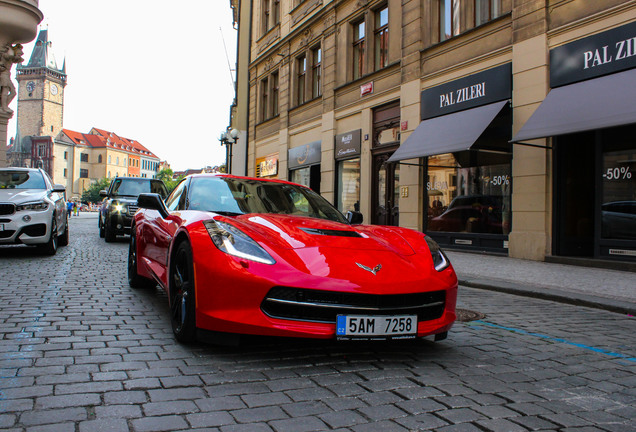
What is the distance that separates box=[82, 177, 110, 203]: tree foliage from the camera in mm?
126688

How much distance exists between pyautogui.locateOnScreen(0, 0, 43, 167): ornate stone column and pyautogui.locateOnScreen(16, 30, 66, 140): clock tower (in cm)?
11655

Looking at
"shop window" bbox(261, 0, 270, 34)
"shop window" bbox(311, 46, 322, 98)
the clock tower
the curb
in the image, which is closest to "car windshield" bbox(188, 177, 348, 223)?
the curb

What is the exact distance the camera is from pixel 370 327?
3.10m

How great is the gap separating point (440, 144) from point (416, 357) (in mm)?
9376

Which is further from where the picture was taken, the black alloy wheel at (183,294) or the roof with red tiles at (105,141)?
the roof with red tiles at (105,141)

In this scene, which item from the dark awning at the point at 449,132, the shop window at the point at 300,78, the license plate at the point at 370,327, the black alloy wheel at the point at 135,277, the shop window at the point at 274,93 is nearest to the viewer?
the license plate at the point at 370,327

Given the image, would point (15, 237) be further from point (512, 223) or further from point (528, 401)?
point (512, 223)

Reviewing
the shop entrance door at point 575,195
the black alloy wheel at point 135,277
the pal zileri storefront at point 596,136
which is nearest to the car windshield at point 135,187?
the black alloy wheel at point 135,277

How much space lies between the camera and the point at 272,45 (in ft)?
79.4

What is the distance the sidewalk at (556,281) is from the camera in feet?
20.5

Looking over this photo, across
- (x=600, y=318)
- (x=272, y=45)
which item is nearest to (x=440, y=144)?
(x=600, y=318)

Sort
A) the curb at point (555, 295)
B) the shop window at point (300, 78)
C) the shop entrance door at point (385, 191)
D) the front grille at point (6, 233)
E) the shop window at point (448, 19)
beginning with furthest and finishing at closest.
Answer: the shop window at point (300, 78), the shop entrance door at point (385, 191), the shop window at point (448, 19), the front grille at point (6, 233), the curb at point (555, 295)

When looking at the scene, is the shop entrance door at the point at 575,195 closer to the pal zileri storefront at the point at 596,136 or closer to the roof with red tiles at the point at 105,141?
the pal zileri storefront at the point at 596,136

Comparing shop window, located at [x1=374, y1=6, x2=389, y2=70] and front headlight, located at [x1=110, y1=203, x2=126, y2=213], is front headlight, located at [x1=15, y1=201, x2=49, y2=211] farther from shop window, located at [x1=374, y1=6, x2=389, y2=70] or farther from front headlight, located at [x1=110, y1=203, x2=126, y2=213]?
shop window, located at [x1=374, y1=6, x2=389, y2=70]
